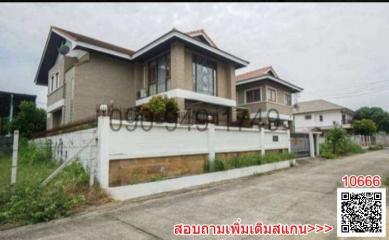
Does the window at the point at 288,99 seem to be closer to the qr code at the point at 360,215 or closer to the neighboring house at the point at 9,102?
the qr code at the point at 360,215

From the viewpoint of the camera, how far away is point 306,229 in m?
4.30

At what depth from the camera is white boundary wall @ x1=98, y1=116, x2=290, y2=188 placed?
6.23 meters

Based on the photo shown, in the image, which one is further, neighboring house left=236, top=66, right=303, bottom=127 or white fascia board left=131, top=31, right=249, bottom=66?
neighboring house left=236, top=66, right=303, bottom=127

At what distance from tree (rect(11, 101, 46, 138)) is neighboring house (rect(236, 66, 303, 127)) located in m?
14.1

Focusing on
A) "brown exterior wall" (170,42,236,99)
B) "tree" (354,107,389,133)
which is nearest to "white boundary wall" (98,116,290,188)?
"brown exterior wall" (170,42,236,99)

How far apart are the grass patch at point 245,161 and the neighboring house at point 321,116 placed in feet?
78.0

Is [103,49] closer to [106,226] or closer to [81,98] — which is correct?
[81,98]

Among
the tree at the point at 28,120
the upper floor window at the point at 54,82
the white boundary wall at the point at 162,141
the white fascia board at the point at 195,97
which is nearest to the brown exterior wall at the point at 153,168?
the white boundary wall at the point at 162,141

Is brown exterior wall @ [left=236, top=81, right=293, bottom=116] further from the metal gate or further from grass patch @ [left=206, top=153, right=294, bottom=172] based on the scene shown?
grass patch @ [left=206, top=153, right=294, bottom=172]

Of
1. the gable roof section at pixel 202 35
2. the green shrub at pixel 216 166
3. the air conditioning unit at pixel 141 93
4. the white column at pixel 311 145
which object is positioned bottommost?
the green shrub at pixel 216 166

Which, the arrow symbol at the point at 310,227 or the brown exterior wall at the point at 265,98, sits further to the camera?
the brown exterior wall at the point at 265,98

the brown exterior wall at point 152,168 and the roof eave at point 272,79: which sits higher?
the roof eave at point 272,79

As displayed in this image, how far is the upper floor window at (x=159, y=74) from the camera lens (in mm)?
12227

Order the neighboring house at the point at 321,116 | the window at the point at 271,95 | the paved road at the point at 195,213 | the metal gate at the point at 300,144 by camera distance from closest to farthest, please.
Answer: the paved road at the point at 195,213
the metal gate at the point at 300,144
the window at the point at 271,95
the neighboring house at the point at 321,116
